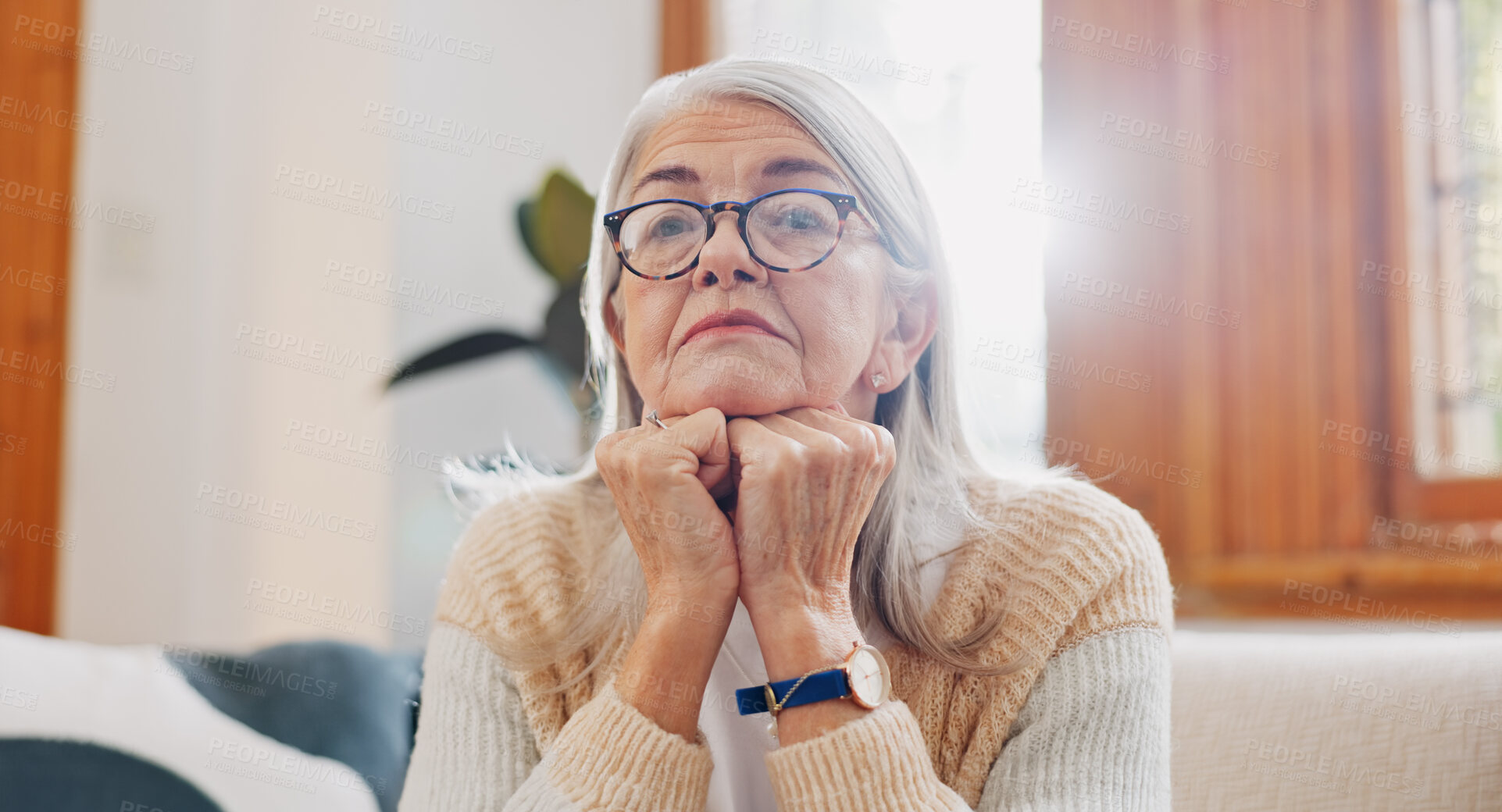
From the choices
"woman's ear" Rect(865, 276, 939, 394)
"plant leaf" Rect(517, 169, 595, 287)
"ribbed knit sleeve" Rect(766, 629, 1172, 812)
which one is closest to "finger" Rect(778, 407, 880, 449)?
"woman's ear" Rect(865, 276, 939, 394)

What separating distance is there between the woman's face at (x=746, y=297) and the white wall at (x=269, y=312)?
1.67m

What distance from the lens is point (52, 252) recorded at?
241cm

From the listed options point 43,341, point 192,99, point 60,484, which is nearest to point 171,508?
point 60,484

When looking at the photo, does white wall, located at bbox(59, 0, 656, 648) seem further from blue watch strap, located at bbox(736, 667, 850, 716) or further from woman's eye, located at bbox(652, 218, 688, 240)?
blue watch strap, located at bbox(736, 667, 850, 716)

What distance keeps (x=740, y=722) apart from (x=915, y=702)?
0.57 feet

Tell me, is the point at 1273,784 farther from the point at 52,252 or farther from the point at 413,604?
the point at 52,252

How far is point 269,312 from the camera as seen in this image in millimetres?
2635

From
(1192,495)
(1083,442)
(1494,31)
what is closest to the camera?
(1494,31)

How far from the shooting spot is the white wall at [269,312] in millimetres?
2467

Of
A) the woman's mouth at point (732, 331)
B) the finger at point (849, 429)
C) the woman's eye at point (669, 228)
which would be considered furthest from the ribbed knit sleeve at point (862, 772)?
the woman's eye at point (669, 228)

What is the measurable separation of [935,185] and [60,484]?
2.15m

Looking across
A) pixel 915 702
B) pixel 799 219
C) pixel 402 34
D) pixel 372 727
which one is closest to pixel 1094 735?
pixel 915 702

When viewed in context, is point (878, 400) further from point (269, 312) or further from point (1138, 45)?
point (269, 312)

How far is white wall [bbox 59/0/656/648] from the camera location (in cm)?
247
